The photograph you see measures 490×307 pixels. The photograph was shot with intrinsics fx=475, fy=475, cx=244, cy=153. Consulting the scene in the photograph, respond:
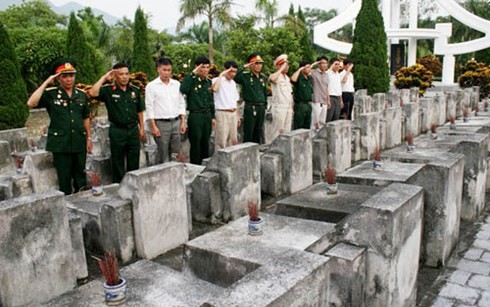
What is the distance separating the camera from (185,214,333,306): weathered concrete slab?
7.98 feet

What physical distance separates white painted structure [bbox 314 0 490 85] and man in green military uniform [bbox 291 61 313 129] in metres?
18.5

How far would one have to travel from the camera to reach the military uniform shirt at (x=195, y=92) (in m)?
6.96

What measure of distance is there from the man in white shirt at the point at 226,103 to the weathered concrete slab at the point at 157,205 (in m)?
2.98

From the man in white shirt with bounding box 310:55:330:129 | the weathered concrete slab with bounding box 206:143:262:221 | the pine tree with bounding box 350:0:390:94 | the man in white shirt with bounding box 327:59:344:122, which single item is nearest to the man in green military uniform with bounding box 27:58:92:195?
the weathered concrete slab with bounding box 206:143:262:221

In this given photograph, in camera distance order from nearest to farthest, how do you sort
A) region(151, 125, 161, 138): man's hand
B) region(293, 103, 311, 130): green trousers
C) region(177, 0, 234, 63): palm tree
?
region(151, 125, 161, 138): man's hand → region(293, 103, 311, 130): green trousers → region(177, 0, 234, 63): palm tree

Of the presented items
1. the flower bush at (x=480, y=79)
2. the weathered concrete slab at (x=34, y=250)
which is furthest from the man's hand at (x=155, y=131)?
the flower bush at (x=480, y=79)

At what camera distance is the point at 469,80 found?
19.0 metres

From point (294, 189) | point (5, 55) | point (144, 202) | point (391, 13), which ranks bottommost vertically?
point (294, 189)

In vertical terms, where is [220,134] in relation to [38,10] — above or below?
below

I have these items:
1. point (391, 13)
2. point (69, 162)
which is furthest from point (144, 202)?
point (391, 13)

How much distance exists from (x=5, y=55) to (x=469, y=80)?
55.0ft

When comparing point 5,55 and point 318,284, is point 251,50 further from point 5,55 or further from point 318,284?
point 318,284

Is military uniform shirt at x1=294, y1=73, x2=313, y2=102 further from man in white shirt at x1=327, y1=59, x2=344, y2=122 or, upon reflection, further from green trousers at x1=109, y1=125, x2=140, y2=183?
green trousers at x1=109, y1=125, x2=140, y2=183

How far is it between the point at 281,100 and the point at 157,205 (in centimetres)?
448
